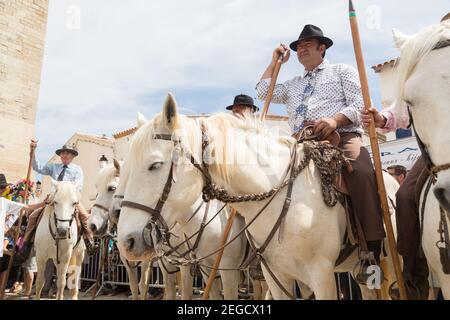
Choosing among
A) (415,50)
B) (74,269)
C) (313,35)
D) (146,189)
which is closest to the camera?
(415,50)

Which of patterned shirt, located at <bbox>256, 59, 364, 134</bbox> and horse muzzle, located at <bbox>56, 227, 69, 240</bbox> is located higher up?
patterned shirt, located at <bbox>256, 59, 364, 134</bbox>

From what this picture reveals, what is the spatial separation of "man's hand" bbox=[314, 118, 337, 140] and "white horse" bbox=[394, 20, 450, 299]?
2.39 feet

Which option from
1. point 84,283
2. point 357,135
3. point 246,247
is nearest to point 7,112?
point 84,283

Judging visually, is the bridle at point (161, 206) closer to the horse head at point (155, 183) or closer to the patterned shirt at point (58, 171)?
the horse head at point (155, 183)

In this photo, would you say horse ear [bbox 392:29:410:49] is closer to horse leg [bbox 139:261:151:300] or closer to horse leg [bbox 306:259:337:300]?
horse leg [bbox 306:259:337:300]

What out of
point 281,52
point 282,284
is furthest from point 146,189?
point 281,52

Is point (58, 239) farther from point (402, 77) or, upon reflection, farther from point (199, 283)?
point (402, 77)

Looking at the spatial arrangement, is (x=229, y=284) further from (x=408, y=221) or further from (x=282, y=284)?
(x=408, y=221)

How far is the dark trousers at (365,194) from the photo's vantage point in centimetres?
285

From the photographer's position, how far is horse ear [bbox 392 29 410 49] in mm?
2410

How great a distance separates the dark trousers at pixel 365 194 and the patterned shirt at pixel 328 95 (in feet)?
1.25

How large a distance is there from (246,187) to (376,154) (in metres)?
1.22

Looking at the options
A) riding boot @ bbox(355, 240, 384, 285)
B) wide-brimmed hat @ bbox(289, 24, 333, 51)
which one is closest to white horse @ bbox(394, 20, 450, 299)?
riding boot @ bbox(355, 240, 384, 285)

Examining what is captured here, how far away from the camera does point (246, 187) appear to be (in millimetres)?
2828
